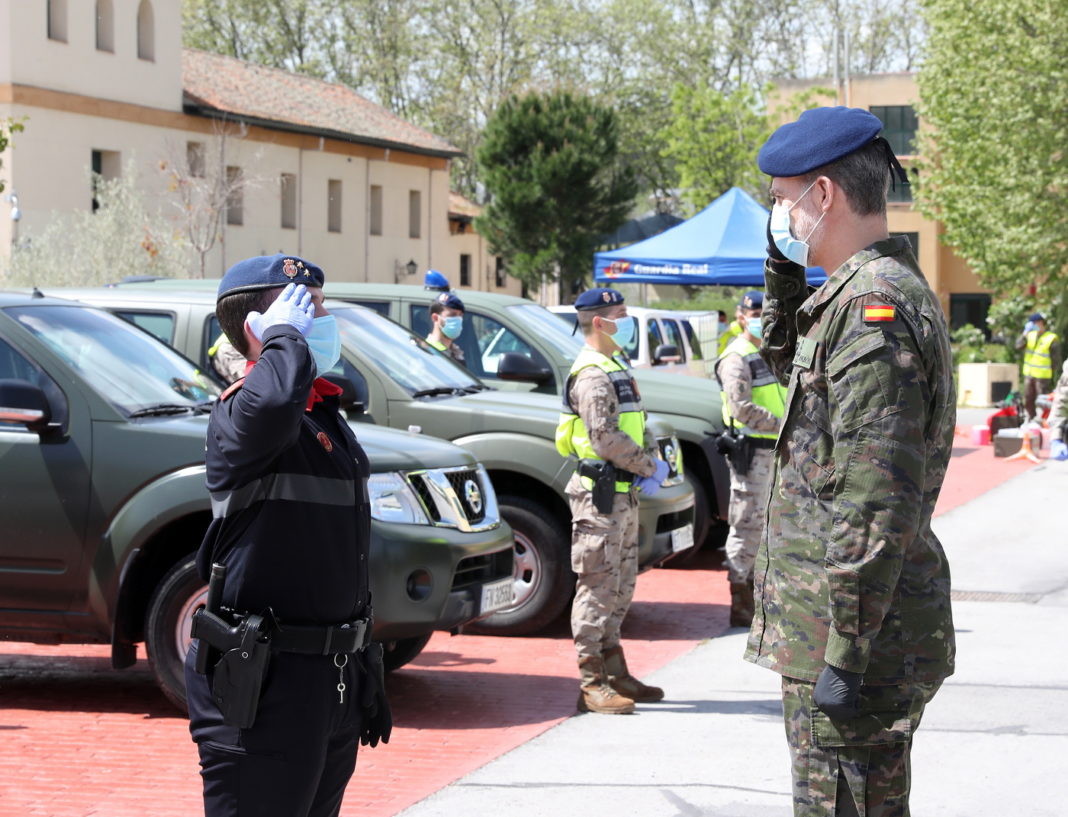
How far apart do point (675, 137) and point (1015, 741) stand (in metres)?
50.8

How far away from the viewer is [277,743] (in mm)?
3461

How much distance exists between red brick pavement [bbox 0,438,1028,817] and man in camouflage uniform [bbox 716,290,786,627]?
0.44 meters

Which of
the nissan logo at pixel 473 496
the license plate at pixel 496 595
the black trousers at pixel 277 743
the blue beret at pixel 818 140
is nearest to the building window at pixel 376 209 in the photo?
the nissan logo at pixel 473 496

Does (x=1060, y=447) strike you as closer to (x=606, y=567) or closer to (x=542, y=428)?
(x=542, y=428)

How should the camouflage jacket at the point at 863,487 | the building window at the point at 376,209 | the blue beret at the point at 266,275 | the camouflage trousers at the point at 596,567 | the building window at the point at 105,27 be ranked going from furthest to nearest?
the building window at the point at 376,209, the building window at the point at 105,27, the camouflage trousers at the point at 596,567, the blue beret at the point at 266,275, the camouflage jacket at the point at 863,487

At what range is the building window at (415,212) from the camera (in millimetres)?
51812

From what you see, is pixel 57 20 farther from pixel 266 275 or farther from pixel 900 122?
pixel 266 275

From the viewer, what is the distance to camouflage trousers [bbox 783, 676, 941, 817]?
3.17 m

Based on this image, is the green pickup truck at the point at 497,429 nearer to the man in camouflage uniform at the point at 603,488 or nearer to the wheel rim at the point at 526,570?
the wheel rim at the point at 526,570

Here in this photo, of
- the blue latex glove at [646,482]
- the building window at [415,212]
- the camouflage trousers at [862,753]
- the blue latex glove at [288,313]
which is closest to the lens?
the camouflage trousers at [862,753]

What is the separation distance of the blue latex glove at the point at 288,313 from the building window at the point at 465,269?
178 feet

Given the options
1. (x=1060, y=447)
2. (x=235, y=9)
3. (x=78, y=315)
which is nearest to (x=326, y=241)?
(x=235, y=9)

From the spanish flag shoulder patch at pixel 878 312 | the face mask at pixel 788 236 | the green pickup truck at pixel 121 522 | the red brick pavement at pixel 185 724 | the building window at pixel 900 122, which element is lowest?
the red brick pavement at pixel 185 724

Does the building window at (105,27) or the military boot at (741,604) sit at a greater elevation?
the building window at (105,27)
